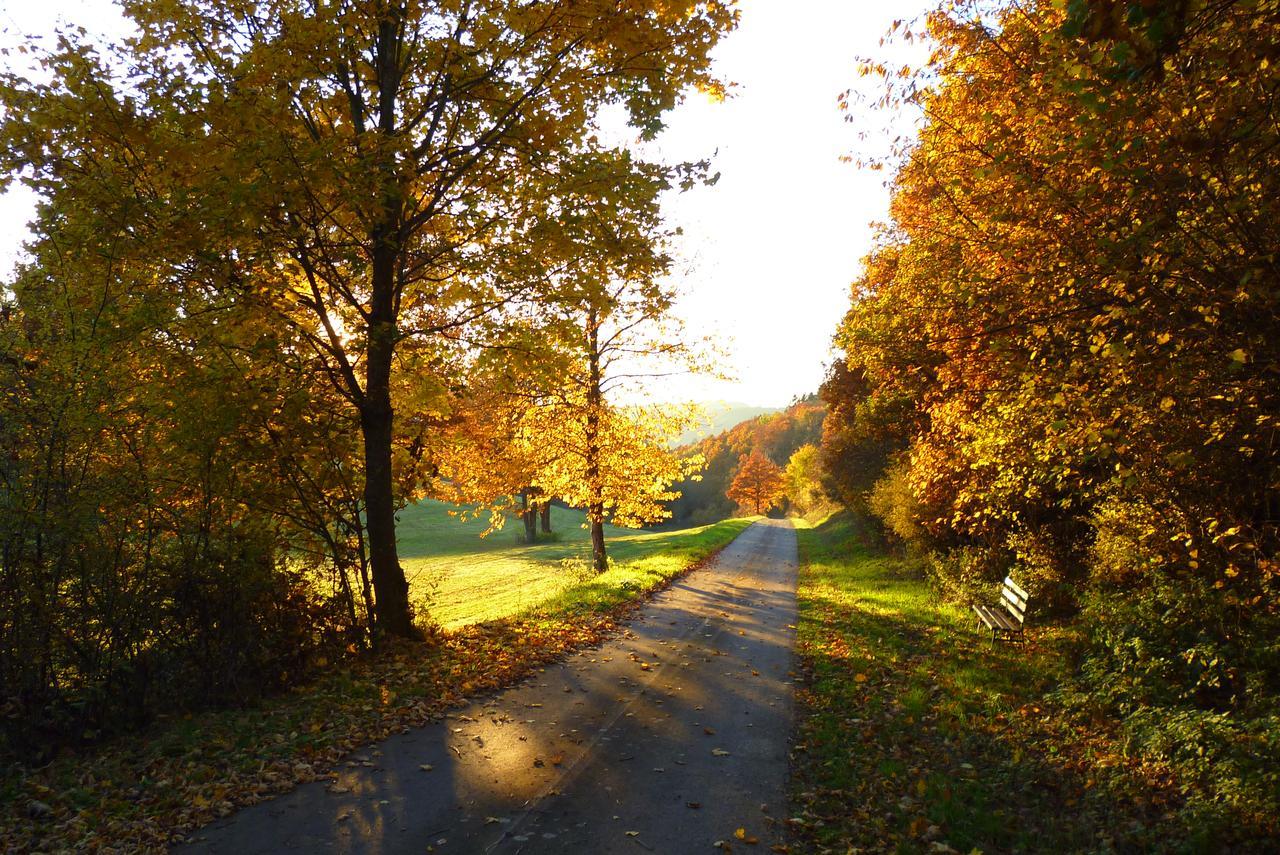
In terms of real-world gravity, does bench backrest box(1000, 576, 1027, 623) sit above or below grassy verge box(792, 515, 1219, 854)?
above

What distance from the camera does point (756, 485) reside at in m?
86.7

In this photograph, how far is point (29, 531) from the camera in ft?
20.0

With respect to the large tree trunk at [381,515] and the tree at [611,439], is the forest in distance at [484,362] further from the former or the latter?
the tree at [611,439]

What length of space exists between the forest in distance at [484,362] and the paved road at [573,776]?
42 cm

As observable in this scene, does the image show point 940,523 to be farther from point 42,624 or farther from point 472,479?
point 42,624

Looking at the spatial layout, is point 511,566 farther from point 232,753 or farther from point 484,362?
point 232,753

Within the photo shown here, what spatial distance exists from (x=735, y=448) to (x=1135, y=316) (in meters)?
99.6

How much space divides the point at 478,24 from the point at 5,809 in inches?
356

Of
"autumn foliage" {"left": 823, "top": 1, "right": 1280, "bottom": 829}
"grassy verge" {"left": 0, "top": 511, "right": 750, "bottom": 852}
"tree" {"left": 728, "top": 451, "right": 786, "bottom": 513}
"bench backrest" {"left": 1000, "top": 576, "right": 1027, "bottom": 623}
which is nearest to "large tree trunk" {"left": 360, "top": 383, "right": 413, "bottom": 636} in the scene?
"grassy verge" {"left": 0, "top": 511, "right": 750, "bottom": 852}

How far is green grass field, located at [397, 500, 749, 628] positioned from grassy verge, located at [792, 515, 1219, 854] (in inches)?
212

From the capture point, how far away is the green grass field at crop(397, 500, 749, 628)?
1570cm

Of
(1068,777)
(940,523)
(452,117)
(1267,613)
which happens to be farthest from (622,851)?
(940,523)

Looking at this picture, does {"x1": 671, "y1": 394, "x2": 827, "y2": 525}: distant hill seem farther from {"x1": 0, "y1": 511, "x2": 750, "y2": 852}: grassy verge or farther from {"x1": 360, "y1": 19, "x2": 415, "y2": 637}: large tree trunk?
{"x1": 0, "y1": 511, "x2": 750, "y2": 852}: grassy verge

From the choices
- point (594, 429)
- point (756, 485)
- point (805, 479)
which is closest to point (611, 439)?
point (594, 429)
